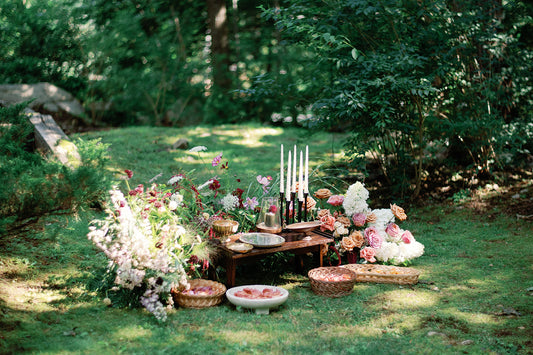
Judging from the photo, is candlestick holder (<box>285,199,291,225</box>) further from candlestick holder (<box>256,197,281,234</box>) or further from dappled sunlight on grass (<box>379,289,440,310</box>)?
dappled sunlight on grass (<box>379,289,440,310</box>)

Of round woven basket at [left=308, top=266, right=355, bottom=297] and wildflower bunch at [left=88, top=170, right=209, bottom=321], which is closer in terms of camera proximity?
wildflower bunch at [left=88, top=170, right=209, bottom=321]

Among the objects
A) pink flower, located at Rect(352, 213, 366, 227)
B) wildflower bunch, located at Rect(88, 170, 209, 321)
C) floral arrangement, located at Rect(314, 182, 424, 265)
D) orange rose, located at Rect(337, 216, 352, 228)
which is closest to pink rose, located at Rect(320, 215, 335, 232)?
floral arrangement, located at Rect(314, 182, 424, 265)

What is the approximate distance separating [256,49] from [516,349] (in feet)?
39.8

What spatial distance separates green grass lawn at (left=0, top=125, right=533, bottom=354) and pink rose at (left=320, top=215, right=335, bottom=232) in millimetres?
580

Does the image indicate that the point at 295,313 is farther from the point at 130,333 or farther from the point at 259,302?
the point at 130,333

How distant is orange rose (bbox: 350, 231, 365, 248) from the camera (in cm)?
498

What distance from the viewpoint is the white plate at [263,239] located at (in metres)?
4.22

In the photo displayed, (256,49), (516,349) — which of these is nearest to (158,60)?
(256,49)

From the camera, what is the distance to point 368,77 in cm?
627

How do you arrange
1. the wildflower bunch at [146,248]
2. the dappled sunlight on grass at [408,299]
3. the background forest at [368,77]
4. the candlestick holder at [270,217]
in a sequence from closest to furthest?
the wildflower bunch at [146,248]
the dappled sunlight on grass at [408,299]
the candlestick holder at [270,217]
the background forest at [368,77]

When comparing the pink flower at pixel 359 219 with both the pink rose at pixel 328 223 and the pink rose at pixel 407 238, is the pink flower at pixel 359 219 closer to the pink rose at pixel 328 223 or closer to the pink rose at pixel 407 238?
the pink rose at pixel 328 223

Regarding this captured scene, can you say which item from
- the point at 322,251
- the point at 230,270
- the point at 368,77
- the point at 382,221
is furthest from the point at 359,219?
the point at 368,77

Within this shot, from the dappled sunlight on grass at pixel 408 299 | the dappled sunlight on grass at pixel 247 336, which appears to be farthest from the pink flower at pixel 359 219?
the dappled sunlight on grass at pixel 247 336

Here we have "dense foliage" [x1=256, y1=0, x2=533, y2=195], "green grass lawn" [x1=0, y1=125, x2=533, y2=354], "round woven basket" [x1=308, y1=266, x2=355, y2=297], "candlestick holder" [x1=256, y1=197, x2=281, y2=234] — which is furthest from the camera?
"dense foliage" [x1=256, y1=0, x2=533, y2=195]
